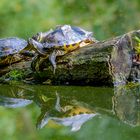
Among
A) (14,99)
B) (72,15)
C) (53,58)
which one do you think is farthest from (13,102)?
(72,15)

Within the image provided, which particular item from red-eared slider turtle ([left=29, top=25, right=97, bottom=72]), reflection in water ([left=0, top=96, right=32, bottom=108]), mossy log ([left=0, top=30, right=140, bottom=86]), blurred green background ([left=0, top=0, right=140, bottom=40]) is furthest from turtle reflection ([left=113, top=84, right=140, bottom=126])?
blurred green background ([left=0, top=0, right=140, bottom=40])

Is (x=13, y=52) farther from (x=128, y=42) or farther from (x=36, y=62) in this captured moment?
(x=128, y=42)

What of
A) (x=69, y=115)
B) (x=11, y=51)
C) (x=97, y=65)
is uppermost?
(x=11, y=51)

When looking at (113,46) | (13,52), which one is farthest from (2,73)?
(113,46)

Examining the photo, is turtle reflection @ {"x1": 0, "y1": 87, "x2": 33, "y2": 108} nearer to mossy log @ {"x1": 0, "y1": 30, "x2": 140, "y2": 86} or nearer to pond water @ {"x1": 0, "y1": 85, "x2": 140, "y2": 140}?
pond water @ {"x1": 0, "y1": 85, "x2": 140, "y2": 140}

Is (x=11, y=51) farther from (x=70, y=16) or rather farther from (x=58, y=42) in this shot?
(x=70, y=16)

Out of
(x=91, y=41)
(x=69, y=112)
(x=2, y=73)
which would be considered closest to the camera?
(x=69, y=112)
